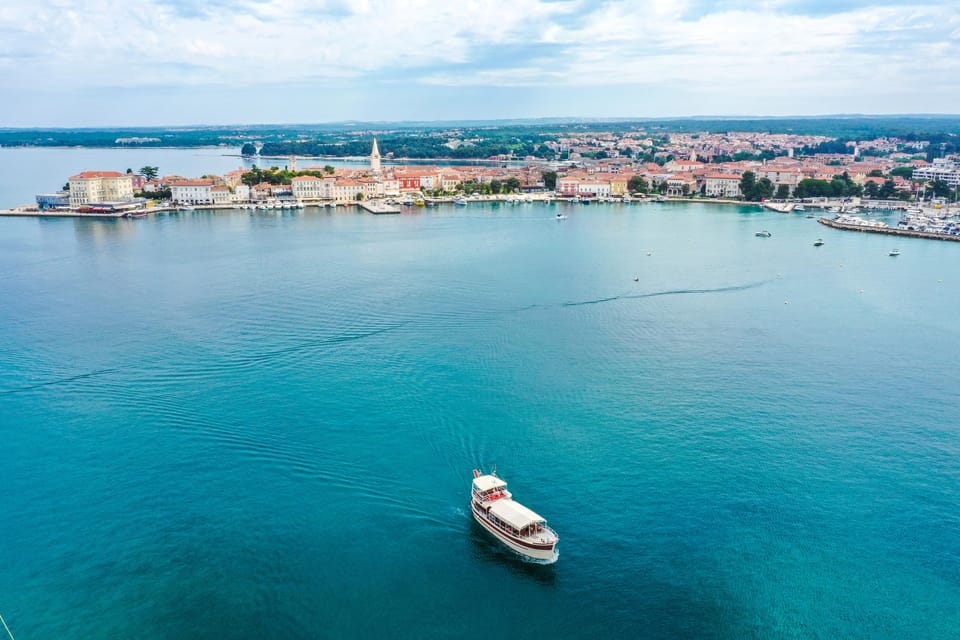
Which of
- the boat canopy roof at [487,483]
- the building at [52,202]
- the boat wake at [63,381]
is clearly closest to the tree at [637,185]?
the building at [52,202]

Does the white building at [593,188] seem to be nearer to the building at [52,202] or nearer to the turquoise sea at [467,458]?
the turquoise sea at [467,458]

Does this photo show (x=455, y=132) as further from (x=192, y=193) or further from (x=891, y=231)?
(x=891, y=231)

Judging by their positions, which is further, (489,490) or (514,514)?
(489,490)

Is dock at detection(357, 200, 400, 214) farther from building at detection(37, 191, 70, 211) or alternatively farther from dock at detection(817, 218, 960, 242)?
dock at detection(817, 218, 960, 242)

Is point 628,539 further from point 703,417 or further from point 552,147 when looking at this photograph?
point 552,147

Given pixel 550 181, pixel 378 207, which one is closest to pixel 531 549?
pixel 378 207

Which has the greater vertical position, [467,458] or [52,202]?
[52,202]

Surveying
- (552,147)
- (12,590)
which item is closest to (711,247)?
(12,590)
